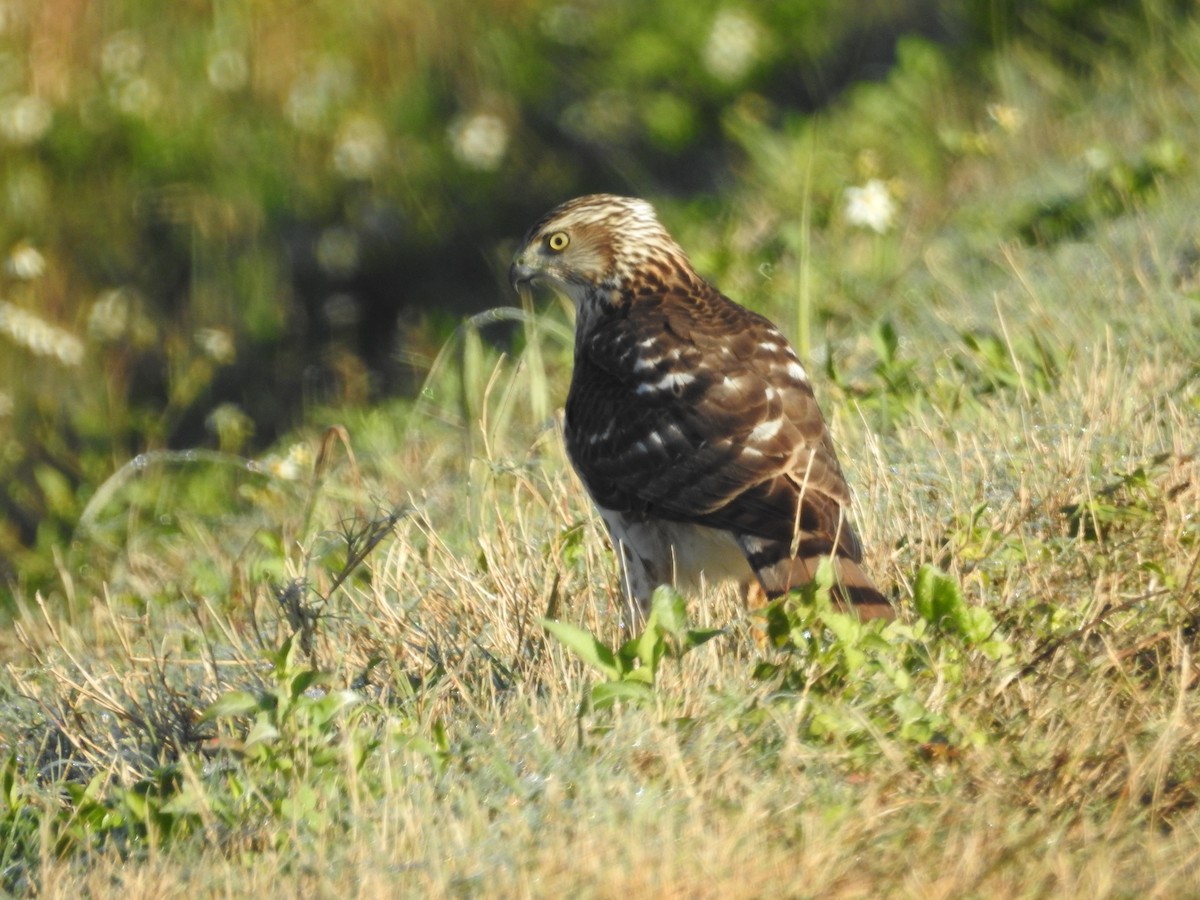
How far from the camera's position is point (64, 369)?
35.0ft

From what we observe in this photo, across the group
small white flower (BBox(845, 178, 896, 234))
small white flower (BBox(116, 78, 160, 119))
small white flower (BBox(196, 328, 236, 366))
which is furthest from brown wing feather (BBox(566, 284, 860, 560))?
small white flower (BBox(116, 78, 160, 119))

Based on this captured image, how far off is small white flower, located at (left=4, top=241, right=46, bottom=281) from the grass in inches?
164

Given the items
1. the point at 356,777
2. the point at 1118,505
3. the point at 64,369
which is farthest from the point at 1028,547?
the point at 64,369

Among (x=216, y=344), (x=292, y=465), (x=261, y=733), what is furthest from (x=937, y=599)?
(x=216, y=344)

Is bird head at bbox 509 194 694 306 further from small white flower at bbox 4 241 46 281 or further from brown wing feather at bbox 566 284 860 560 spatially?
small white flower at bbox 4 241 46 281

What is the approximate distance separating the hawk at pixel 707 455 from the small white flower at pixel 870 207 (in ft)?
8.76

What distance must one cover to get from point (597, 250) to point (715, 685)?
2.12 m

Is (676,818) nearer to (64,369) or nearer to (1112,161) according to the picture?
(1112,161)

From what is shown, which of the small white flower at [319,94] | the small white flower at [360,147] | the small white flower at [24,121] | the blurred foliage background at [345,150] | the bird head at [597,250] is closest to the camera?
the bird head at [597,250]

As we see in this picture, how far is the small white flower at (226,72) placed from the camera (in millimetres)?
11398

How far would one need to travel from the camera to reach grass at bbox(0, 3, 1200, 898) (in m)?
3.00

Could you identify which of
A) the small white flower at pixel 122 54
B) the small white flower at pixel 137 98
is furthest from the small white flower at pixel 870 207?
the small white flower at pixel 122 54

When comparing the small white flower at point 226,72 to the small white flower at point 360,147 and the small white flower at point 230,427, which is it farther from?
the small white flower at point 230,427

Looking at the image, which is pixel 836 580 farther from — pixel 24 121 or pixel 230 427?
pixel 24 121
